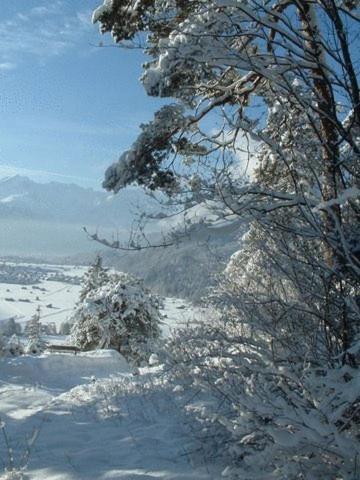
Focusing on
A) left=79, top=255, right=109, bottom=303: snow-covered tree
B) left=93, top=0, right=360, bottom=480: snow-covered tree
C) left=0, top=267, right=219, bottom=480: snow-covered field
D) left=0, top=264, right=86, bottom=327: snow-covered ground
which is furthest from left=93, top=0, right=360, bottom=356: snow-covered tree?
left=0, top=264, right=86, bottom=327: snow-covered ground

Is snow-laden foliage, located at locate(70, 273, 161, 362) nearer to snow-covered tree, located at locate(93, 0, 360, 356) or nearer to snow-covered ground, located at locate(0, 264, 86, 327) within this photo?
snow-covered tree, located at locate(93, 0, 360, 356)

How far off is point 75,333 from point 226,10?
23173 millimetres

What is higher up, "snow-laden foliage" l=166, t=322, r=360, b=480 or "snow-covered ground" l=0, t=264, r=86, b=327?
"snow-laden foliage" l=166, t=322, r=360, b=480

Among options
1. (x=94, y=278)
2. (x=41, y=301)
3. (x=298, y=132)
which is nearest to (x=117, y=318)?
(x=94, y=278)

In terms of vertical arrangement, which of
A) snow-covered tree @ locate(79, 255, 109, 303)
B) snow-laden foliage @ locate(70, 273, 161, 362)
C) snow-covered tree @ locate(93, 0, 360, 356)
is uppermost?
snow-covered tree @ locate(93, 0, 360, 356)

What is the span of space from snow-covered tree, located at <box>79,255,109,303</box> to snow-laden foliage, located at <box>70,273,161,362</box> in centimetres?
434

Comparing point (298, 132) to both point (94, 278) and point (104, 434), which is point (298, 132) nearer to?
point (104, 434)

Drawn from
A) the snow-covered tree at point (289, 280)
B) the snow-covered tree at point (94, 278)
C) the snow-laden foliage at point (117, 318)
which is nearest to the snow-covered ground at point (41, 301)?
the snow-covered tree at point (94, 278)

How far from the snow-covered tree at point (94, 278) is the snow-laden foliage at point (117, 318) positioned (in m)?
4.34

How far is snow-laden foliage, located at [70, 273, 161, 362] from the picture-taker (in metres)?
23.5

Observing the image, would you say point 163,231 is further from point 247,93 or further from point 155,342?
point 247,93

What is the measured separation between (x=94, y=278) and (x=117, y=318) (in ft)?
22.6

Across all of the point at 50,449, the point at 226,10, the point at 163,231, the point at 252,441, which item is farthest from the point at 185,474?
the point at 226,10

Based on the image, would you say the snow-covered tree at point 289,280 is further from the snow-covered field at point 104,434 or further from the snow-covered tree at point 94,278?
the snow-covered tree at point 94,278
